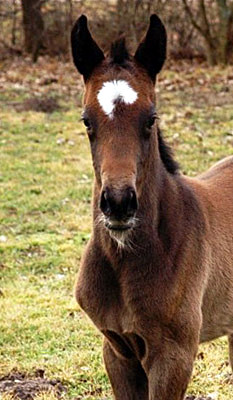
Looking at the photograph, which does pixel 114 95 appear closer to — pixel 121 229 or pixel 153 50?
pixel 153 50

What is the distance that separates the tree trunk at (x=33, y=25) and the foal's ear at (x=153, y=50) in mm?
14818

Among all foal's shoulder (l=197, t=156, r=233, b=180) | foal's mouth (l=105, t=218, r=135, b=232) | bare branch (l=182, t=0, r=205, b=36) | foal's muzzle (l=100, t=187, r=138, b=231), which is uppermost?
bare branch (l=182, t=0, r=205, b=36)

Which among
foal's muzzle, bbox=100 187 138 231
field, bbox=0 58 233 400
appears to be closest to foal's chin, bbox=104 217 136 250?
foal's muzzle, bbox=100 187 138 231

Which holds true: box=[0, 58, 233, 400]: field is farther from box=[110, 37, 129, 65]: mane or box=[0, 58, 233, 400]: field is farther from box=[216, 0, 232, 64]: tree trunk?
box=[110, 37, 129, 65]: mane

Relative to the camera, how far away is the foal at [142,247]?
3098 millimetres

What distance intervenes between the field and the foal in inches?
51.1

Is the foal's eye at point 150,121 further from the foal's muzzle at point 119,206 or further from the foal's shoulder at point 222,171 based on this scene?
the foal's shoulder at point 222,171

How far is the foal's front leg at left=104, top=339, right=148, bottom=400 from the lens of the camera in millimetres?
3602

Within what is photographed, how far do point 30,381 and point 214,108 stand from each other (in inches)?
349

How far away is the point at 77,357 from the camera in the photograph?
505 centimetres

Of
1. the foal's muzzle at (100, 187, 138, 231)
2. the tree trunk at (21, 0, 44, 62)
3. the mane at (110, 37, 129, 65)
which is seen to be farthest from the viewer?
the tree trunk at (21, 0, 44, 62)

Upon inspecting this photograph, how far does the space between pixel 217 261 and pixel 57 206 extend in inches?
192

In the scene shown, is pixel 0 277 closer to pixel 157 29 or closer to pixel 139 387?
pixel 139 387

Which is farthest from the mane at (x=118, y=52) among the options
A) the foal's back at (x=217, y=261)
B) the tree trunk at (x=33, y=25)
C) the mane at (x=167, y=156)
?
the tree trunk at (x=33, y=25)
